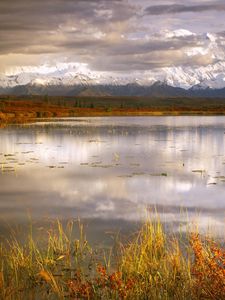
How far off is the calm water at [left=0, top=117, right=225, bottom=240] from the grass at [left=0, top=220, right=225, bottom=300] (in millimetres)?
2630

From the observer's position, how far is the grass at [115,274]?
8219mm

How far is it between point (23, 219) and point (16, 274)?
4.92 meters

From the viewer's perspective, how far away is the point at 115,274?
8023 millimetres

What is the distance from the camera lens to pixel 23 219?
46.6 feet

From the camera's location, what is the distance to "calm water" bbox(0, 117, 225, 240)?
14.9 metres

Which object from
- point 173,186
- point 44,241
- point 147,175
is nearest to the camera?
point 44,241

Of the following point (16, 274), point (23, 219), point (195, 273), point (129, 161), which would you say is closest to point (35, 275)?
point (16, 274)

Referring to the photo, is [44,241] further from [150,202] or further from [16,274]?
[150,202]

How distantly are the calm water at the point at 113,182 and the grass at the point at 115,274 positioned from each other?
2630 mm

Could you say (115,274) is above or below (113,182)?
above

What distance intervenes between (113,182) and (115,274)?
12.4m

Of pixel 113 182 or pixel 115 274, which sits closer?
pixel 115 274

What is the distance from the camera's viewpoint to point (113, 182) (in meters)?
20.4

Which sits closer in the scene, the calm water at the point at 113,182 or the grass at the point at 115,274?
the grass at the point at 115,274
